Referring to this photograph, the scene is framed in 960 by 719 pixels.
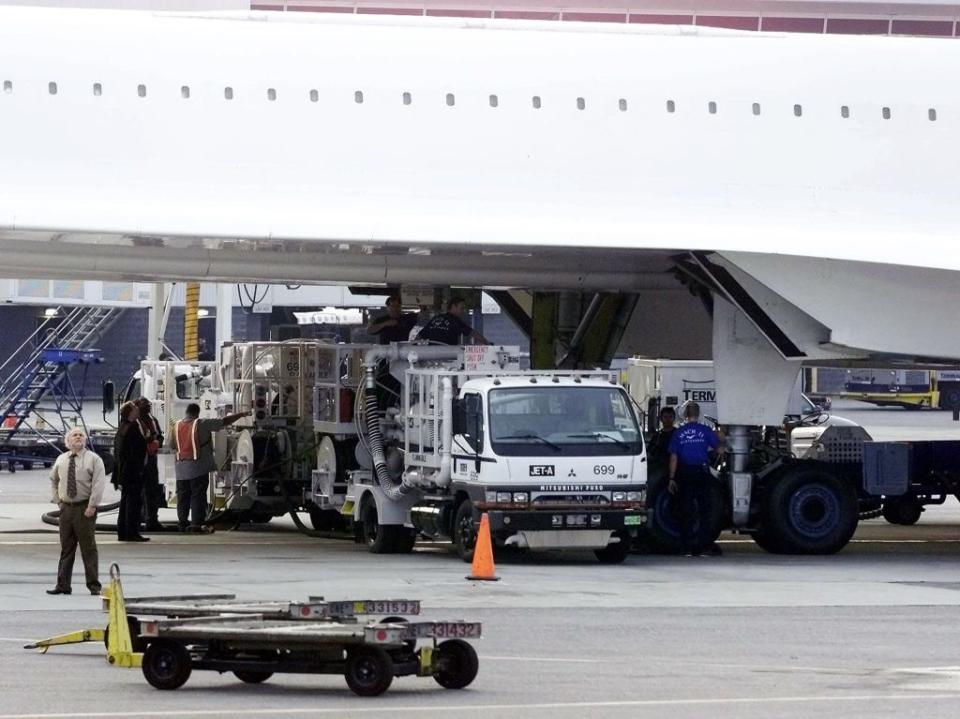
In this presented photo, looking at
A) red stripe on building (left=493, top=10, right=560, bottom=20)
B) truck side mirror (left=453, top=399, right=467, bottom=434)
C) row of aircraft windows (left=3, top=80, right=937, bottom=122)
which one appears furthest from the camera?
red stripe on building (left=493, top=10, right=560, bottom=20)

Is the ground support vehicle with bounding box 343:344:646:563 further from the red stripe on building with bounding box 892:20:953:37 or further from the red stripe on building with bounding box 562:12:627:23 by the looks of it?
the red stripe on building with bounding box 892:20:953:37

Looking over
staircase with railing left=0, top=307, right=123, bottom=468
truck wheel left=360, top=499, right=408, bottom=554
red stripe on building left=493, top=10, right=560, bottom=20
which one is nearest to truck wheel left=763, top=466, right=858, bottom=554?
truck wheel left=360, top=499, right=408, bottom=554

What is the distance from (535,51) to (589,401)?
11.6ft

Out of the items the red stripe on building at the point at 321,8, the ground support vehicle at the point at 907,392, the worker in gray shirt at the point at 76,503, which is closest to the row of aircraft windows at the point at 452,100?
the red stripe on building at the point at 321,8

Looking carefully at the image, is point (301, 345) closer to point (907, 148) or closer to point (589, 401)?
point (589, 401)

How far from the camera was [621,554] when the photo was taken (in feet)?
55.7

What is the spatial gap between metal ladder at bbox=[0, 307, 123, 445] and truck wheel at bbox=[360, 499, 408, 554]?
563 inches

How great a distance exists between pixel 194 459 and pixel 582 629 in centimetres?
966

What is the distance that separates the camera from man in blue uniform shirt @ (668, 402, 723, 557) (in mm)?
17875

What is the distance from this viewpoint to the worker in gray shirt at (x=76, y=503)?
45.0 ft

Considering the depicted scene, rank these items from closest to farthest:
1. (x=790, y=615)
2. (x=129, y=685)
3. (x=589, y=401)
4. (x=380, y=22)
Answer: (x=129, y=685)
(x=790, y=615)
(x=589, y=401)
(x=380, y=22)

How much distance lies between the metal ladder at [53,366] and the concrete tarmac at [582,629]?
13.6m

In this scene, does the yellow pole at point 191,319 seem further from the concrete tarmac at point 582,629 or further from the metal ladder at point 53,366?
the concrete tarmac at point 582,629

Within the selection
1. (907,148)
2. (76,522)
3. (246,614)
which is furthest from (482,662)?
(907,148)
